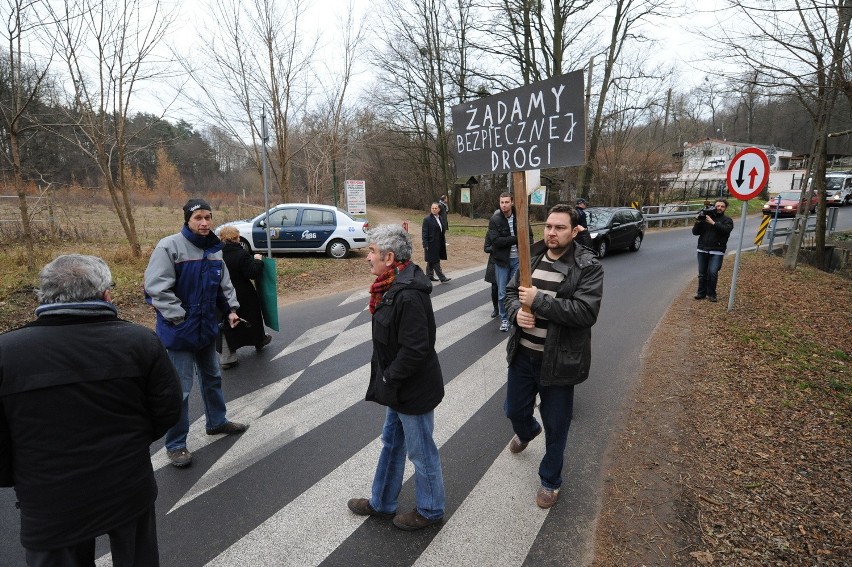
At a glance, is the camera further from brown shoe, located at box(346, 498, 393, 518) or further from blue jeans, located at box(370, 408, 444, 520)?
brown shoe, located at box(346, 498, 393, 518)

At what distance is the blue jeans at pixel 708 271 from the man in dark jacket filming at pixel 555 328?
21.4 feet

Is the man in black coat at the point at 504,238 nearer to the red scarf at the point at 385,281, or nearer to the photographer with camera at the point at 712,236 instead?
the photographer with camera at the point at 712,236

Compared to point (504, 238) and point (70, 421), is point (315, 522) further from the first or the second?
point (504, 238)

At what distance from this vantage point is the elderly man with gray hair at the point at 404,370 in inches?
96.7

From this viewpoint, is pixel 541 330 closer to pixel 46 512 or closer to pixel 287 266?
pixel 46 512

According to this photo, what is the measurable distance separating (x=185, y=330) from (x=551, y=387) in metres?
2.72

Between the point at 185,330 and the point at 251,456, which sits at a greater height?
the point at 185,330

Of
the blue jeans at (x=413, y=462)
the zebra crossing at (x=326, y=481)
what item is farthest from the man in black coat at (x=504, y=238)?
the blue jeans at (x=413, y=462)

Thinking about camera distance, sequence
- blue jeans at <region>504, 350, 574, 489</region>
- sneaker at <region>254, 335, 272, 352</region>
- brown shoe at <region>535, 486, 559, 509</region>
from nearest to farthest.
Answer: blue jeans at <region>504, 350, 574, 489</region>, brown shoe at <region>535, 486, 559, 509</region>, sneaker at <region>254, 335, 272, 352</region>

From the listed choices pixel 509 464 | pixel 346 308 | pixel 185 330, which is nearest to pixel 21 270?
pixel 346 308

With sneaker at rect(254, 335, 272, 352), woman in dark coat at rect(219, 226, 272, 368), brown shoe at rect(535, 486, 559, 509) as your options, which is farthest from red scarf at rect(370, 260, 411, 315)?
sneaker at rect(254, 335, 272, 352)

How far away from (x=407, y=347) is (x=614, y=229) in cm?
1374

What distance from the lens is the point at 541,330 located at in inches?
117

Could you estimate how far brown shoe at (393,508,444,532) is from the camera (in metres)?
2.81
